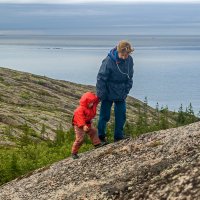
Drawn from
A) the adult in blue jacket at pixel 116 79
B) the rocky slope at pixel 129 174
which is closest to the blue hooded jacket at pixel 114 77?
the adult in blue jacket at pixel 116 79

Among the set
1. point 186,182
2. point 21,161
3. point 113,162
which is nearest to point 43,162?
point 21,161

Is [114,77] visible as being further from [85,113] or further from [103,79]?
[85,113]

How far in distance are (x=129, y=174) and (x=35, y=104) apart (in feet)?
368

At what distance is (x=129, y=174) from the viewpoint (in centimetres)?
1664

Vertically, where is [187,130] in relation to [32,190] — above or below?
above

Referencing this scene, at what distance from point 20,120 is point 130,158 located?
78244 millimetres

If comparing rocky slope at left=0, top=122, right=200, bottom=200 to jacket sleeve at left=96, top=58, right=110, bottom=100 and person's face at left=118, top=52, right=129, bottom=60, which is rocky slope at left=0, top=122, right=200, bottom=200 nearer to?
jacket sleeve at left=96, top=58, right=110, bottom=100

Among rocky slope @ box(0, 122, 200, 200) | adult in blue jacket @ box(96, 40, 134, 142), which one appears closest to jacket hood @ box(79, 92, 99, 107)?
adult in blue jacket @ box(96, 40, 134, 142)

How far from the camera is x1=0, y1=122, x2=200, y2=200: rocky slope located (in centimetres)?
1453

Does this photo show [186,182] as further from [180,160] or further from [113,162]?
[113,162]

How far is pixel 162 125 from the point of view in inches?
2355

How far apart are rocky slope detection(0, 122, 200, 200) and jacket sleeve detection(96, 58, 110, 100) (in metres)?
2.27

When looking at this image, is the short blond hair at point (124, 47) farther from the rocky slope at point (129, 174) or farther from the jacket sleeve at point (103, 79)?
the rocky slope at point (129, 174)

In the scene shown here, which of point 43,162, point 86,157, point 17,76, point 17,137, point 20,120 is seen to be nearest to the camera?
point 86,157
